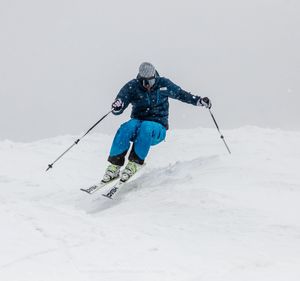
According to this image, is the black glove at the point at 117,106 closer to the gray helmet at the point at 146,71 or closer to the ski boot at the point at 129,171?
the gray helmet at the point at 146,71

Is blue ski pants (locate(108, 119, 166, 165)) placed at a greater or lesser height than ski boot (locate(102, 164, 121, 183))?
greater

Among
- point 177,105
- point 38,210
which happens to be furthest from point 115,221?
point 177,105

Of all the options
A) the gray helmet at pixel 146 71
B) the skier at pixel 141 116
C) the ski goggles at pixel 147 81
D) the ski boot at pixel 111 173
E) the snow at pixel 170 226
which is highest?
the gray helmet at pixel 146 71

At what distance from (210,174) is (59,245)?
3.84 m

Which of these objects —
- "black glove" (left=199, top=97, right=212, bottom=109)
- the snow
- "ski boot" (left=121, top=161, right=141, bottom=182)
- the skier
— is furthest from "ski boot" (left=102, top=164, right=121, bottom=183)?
"black glove" (left=199, top=97, right=212, bottom=109)

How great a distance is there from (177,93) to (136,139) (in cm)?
122

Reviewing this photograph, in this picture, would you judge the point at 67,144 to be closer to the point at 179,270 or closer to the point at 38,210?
the point at 38,210

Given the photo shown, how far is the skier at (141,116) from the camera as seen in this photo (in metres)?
8.82

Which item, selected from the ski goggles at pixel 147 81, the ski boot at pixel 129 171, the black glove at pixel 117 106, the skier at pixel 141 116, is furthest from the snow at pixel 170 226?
the ski goggles at pixel 147 81

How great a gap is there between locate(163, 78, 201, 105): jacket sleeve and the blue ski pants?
2.22 feet

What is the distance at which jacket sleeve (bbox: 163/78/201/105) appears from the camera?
366 inches

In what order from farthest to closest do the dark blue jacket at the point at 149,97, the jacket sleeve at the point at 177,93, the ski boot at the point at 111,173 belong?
the jacket sleeve at the point at 177,93, the dark blue jacket at the point at 149,97, the ski boot at the point at 111,173

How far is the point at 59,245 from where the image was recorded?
468cm

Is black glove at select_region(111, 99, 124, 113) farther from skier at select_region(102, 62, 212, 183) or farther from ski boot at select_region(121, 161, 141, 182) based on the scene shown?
ski boot at select_region(121, 161, 141, 182)
